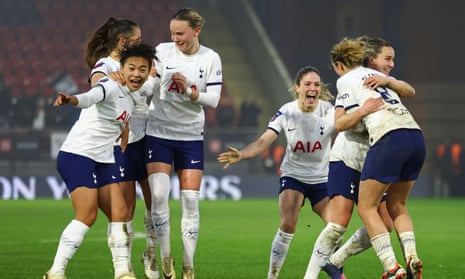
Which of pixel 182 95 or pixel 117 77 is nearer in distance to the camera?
pixel 117 77

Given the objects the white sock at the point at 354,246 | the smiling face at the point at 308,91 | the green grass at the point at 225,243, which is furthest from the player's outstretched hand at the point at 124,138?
the white sock at the point at 354,246

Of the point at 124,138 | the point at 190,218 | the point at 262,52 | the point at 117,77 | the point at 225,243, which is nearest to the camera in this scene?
the point at 117,77

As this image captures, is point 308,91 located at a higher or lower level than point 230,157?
higher

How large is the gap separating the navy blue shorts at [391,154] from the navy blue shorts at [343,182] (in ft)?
1.26

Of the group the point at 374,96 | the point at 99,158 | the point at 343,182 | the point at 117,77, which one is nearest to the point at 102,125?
the point at 99,158

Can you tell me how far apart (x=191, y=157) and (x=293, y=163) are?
88 cm

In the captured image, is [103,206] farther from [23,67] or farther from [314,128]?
[23,67]

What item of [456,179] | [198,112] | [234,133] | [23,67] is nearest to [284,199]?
[198,112]

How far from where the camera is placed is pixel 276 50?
1394 inches

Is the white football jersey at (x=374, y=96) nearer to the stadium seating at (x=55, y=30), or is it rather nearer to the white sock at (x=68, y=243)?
the white sock at (x=68, y=243)

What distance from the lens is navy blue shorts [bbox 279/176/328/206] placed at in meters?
9.90

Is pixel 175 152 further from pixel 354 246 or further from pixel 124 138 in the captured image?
pixel 354 246

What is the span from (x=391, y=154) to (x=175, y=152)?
2274 mm

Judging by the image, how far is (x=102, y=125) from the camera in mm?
8656
